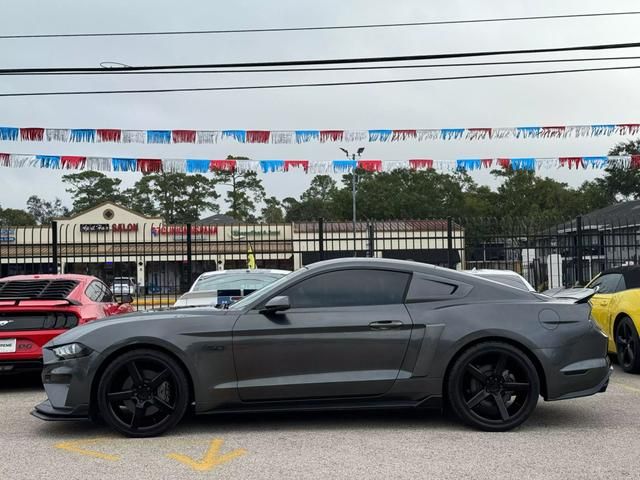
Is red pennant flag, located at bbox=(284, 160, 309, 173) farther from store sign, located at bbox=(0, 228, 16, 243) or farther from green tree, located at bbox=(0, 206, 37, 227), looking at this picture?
green tree, located at bbox=(0, 206, 37, 227)

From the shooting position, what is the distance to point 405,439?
5184mm

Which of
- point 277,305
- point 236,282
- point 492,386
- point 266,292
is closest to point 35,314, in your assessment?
point 236,282

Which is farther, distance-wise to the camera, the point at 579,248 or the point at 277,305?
the point at 579,248

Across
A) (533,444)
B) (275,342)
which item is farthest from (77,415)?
(533,444)

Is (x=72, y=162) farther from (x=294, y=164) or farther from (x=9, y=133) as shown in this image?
(x=294, y=164)

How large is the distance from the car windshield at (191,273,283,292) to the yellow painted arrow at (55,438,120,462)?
14.6 feet

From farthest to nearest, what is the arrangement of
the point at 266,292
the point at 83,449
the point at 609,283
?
1. the point at 609,283
2. the point at 266,292
3. the point at 83,449

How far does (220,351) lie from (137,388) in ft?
2.39

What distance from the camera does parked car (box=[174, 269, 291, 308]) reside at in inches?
358

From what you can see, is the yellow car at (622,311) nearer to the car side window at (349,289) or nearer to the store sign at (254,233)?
→ the car side window at (349,289)

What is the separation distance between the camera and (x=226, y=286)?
9.84 m

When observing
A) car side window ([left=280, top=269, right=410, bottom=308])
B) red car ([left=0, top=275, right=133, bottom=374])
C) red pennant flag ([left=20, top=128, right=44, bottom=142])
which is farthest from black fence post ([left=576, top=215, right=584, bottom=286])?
red pennant flag ([left=20, top=128, right=44, bottom=142])

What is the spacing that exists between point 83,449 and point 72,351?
2.52 ft

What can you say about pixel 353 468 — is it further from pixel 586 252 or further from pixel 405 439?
pixel 586 252
